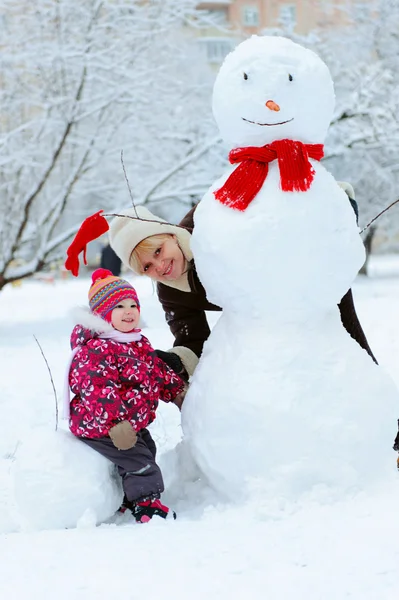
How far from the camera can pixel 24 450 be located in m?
2.68

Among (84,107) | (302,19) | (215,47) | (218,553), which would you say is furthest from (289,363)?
(215,47)

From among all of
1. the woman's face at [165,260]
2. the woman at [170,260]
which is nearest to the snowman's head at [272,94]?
the woman at [170,260]

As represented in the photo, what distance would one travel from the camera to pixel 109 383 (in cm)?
266

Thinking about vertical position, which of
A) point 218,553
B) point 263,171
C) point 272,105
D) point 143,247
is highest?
point 272,105

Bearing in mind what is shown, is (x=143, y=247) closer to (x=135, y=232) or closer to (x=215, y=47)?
(x=135, y=232)

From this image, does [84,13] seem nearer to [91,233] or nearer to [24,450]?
[91,233]

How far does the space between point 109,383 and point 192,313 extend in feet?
2.47

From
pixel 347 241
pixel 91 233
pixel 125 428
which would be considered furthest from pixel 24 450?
pixel 347 241

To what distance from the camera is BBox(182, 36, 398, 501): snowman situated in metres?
2.49

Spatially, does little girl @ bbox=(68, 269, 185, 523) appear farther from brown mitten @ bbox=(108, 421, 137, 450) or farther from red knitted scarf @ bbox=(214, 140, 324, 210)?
red knitted scarf @ bbox=(214, 140, 324, 210)

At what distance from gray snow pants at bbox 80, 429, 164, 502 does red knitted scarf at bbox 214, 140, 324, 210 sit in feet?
3.47

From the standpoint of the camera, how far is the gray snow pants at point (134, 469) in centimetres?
265

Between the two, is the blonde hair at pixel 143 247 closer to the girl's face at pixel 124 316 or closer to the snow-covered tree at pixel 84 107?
the girl's face at pixel 124 316

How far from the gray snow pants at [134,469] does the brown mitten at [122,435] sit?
63 mm
